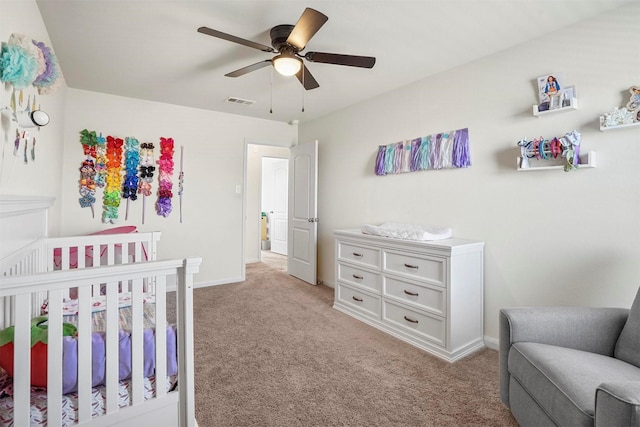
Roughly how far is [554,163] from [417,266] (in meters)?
1.19

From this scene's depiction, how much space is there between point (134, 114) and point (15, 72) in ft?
8.23

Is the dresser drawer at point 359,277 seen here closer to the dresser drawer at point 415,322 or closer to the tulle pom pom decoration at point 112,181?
the dresser drawer at point 415,322

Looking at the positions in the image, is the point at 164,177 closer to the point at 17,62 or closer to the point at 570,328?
the point at 17,62

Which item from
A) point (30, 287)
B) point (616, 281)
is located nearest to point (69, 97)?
point (30, 287)

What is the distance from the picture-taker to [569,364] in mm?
1295

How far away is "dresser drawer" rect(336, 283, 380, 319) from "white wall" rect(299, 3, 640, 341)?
0.88m

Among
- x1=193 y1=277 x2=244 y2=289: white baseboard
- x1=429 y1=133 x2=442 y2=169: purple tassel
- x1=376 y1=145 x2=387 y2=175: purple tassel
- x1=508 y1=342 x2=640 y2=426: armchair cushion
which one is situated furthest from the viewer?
x1=193 y1=277 x2=244 y2=289: white baseboard

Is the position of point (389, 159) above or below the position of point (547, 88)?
below

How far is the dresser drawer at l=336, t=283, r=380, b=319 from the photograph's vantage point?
2.87 m

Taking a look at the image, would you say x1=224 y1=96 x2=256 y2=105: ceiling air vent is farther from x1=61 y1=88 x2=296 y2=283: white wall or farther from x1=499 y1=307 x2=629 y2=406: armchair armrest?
x1=499 y1=307 x2=629 y2=406: armchair armrest

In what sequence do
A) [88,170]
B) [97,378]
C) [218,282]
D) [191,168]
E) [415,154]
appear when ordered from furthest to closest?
[218,282] → [191,168] → [88,170] → [415,154] → [97,378]

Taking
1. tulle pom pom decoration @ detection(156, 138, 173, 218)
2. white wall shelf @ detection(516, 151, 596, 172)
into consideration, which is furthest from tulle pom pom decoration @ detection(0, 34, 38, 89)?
white wall shelf @ detection(516, 151, 596, 172)

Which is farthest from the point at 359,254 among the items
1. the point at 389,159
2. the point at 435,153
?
the point at 435,153

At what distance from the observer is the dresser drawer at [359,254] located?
113 inches
